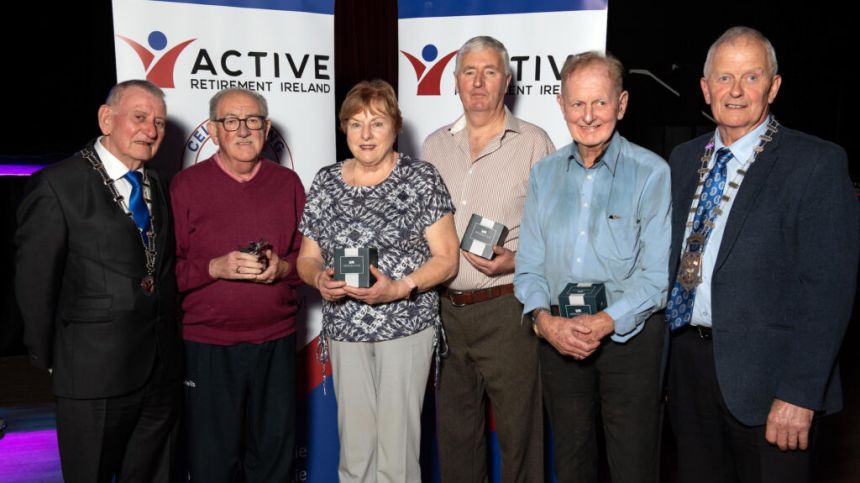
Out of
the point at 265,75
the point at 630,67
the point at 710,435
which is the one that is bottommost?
the point at 710,435

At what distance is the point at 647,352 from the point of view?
2.29 metres

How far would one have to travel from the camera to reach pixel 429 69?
343 cm

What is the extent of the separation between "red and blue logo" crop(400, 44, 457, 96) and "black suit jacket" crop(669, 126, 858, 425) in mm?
1685

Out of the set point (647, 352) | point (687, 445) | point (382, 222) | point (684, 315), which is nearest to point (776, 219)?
point (684, 315)

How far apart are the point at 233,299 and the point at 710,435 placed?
1.67 metres

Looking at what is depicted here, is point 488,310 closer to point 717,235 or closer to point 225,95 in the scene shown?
point 717,235

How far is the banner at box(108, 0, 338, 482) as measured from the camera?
3.06 m

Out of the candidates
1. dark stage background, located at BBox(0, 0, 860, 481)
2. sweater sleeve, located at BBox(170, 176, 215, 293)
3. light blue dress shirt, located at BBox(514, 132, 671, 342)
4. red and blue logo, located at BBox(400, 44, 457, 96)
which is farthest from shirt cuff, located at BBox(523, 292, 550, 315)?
dark stage background, located at BBox(0, 0, 860, 481)

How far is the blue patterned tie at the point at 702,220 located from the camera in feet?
7.14

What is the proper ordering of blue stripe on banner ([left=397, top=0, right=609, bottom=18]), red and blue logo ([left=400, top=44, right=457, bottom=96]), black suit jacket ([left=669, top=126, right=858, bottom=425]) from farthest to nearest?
red and blue logo ([left=400, top=44, right=457, bottom=96]), blue stripe on banner ([left=397, top=0, right=609, bottom=18]), black suit jacket ([left=669, top=126, right=858, bottom=425])

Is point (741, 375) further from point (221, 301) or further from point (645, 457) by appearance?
point (221, 301)

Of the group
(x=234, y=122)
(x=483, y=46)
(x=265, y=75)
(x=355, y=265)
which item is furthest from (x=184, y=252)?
(x=483, y=46)

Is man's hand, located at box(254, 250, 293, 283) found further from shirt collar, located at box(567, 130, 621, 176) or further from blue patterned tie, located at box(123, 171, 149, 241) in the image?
shirt collar, located at box(567, 130, 621, 176)

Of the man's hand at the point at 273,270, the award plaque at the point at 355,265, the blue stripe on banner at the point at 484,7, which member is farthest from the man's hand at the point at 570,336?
the blue stripe on banner at the point at 484,7
